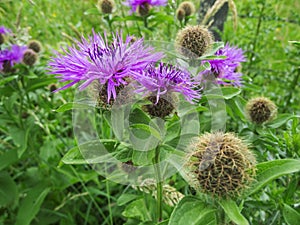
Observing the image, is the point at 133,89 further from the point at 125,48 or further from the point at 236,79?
the point at 236,79

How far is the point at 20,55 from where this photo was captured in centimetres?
168

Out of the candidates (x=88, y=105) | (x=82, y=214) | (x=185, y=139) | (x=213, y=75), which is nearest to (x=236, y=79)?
(x=213, y=75)

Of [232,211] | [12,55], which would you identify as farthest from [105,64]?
[12,55]

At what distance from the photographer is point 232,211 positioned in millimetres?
825

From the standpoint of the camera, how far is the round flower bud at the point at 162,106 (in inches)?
39.1

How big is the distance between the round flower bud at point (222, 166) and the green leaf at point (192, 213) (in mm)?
39

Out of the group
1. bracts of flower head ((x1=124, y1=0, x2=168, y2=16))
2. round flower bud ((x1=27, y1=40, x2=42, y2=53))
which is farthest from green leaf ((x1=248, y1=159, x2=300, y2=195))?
round flower bud ((x1=27, y1=40, x2=42, y2=53))

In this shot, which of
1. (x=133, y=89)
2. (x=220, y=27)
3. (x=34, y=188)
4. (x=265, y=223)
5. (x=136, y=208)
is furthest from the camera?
(x=220, y=27)

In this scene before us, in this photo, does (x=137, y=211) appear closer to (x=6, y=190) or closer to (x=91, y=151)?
(x=91, y=151)

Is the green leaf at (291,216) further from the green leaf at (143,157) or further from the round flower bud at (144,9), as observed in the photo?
the round flower bud at (144,9)

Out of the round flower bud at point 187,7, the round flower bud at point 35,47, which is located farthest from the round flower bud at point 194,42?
the round flower bud at point 35,47

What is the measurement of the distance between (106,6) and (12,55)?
17.3 inches

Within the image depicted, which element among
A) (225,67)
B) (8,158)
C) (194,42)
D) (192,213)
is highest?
(194,42)

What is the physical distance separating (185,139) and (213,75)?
0.96 feet
